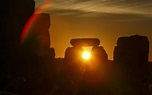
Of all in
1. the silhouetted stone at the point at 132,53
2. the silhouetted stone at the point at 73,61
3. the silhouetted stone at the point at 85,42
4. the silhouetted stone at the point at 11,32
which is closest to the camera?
the silhouetted stone at the point at 11,32

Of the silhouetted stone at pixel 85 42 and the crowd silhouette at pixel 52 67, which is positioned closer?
the crowd silhouette at pixel 52 67

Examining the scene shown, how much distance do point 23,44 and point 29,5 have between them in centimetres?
309

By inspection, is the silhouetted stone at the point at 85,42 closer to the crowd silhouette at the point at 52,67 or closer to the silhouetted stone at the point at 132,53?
the crowd silhouette at the point at 52,67

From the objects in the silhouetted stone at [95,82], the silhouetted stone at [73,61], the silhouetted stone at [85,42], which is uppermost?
the silhouetted stone at [95,82]

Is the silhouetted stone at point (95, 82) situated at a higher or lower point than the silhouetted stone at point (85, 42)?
higher

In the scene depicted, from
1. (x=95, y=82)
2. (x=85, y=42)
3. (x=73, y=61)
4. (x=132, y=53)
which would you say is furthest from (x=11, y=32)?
(x=132, y=53)

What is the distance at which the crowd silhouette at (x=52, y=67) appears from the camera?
23062 mm

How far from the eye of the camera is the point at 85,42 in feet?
124

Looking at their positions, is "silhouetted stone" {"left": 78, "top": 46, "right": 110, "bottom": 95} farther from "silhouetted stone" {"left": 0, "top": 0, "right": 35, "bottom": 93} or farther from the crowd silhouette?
"silhouetted stone" {"left": 0, "top": 0, "right": 35, "bottom": 93}

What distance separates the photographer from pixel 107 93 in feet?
71.5

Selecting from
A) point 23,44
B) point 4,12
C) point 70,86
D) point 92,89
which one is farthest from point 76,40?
point 92,89

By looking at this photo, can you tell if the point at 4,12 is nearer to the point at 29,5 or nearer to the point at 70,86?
the point at 29,5

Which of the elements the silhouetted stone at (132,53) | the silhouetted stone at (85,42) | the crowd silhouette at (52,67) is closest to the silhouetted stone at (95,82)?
the crowd silhouette at (52,67)

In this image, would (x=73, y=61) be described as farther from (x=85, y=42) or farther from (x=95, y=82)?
(x=95, y=82)
